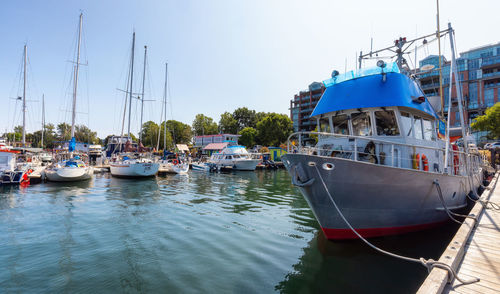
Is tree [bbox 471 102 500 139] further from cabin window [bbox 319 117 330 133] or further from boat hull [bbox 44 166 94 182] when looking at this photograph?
boat hull [bbox 44 166 94 182]

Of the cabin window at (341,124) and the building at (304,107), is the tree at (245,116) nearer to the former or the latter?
the building at (304,107)

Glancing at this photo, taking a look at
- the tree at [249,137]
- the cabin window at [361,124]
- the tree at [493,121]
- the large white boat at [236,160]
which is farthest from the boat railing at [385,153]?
the tree at [249,137]

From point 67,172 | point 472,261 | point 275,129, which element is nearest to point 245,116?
point 275,129

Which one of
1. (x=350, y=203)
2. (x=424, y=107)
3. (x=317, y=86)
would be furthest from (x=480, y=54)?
(x=350, y=203)

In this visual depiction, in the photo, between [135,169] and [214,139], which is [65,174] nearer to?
[135,169]

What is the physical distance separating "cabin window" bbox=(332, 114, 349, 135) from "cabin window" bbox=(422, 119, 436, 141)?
2.64m

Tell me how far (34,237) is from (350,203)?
31.6ft

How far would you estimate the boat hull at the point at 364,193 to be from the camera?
5.93 meters

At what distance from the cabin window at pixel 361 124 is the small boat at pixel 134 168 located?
73.4ft

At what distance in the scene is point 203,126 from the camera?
8425 cm

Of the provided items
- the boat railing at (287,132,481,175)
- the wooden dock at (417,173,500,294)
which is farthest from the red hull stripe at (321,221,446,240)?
the boat railing at (287,132,481,175)

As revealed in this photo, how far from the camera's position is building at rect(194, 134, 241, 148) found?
68188mm

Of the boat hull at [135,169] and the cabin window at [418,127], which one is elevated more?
the cabin window at [418,127]

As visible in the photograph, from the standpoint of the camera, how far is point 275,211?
11.3 meters
